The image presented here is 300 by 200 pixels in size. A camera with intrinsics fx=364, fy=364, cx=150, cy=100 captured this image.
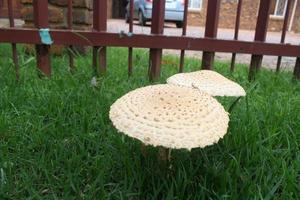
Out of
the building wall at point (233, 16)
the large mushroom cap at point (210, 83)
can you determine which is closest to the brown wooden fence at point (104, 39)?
the large mushroom cap at point (210, 83)

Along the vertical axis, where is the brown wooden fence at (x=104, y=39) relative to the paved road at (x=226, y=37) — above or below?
above

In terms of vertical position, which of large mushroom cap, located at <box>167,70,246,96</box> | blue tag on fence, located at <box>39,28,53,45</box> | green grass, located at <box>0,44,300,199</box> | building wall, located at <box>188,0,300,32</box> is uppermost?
blue tag on fence, located at <box>39,28,53,45</box>

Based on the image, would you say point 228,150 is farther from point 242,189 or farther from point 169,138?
point 169,138

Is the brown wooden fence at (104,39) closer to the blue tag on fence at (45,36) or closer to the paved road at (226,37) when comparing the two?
the blue tag on fence at (45,36)

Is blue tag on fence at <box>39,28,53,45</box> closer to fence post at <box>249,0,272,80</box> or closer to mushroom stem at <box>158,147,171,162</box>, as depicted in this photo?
mushroom stem at <box>158,147,171,162</box>

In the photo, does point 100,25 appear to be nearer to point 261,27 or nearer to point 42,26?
point 42,26

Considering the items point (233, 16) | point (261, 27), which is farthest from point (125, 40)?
point (233, 16)

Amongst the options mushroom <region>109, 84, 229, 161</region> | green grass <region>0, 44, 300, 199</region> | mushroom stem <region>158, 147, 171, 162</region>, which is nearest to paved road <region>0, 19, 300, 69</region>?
green grass <region>0, 44, 300, 199</region>
